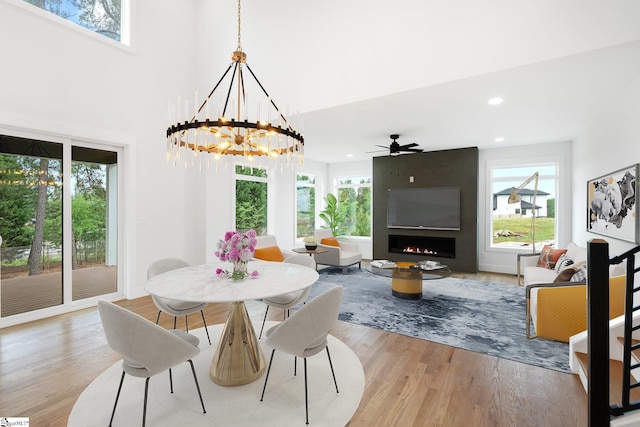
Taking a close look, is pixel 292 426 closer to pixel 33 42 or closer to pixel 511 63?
pixel 511 63

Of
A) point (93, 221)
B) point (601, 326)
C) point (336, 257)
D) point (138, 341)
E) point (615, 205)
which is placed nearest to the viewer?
point (601, 326)

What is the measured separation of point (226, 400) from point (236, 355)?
0.29m

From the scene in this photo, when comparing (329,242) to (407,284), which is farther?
(329,242)

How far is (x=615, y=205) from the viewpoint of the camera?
10.8 ft

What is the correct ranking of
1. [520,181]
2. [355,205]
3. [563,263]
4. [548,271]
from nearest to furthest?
[563,263] < [548,271] < [520,181] < [355,205]

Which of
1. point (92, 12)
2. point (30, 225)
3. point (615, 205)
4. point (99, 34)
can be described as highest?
point (92, 12)

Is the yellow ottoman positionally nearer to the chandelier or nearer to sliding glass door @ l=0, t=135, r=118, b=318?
the chandelier

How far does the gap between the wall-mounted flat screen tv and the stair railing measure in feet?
16.1

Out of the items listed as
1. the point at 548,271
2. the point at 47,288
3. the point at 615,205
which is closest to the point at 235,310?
the point at 47,288

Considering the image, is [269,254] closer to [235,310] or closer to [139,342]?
[235,310]

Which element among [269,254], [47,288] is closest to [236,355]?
[269,254]

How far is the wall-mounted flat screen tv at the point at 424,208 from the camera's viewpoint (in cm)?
622

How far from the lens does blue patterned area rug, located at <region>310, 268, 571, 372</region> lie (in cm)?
274

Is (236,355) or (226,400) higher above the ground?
(236,355)
